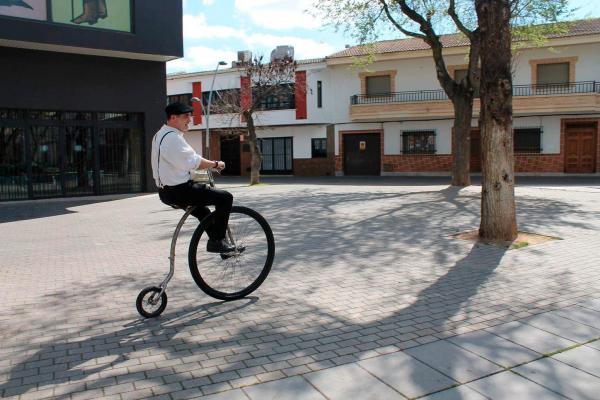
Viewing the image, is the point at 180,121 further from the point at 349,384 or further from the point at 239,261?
the point at 349,384

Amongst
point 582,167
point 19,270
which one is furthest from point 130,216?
point 582,167

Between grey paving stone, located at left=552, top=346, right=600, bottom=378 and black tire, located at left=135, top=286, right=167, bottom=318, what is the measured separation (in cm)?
301

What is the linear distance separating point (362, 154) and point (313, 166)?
10.4 ft

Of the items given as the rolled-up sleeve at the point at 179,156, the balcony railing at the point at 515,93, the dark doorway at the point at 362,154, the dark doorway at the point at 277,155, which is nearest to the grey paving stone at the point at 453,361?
the rolled-up sleeve at the point at 179,156

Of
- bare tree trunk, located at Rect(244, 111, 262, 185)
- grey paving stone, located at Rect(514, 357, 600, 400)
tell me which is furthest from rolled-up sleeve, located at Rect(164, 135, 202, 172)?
bare tree trunk, located at Rect(244, 111, 262, 185)

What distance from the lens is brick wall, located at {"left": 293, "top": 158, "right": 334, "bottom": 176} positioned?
105ft

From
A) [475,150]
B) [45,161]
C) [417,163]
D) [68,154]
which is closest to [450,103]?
[475,150]

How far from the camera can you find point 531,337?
3.87 m

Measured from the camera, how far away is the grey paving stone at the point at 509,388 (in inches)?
118

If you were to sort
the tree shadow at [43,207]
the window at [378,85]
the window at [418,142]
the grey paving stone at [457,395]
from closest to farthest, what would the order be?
the grey paving stone at [457,395] < the tree shadow at [43,207] < the window at [418,142] < the window at [378,85]

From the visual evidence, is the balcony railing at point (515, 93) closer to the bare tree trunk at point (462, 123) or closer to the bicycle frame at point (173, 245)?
the bare tree trunk at point (462, 123)

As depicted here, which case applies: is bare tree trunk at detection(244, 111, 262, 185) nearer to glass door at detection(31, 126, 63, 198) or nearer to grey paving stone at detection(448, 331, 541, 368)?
glass door at detection(31, 126, 63, 198)

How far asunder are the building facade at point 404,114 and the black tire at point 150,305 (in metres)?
24.1

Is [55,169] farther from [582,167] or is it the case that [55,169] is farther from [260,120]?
[582,167]
